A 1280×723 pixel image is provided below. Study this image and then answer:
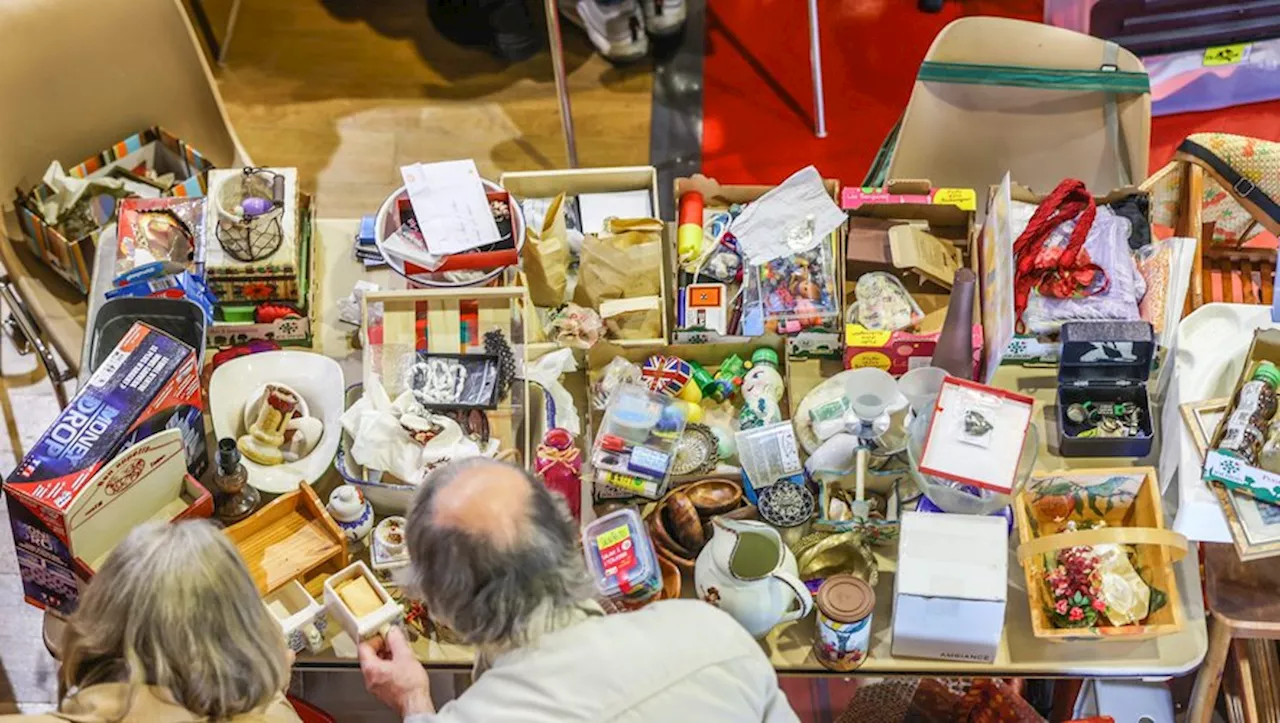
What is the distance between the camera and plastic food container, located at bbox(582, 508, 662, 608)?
2.29 meters

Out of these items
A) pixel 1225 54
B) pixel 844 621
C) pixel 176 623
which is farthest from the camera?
pixel 1225 54

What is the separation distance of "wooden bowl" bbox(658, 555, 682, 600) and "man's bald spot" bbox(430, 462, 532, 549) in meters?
0.53

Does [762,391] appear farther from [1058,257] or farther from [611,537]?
[1058,257]

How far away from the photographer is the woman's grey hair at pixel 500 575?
190 cm

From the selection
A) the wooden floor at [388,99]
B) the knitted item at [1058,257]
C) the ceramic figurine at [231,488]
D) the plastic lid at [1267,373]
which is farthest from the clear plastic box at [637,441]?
the wooden floor at [388,99]

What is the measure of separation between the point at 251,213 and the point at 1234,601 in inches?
82.6

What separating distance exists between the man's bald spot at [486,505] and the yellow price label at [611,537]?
0.41m

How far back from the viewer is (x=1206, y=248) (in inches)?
126

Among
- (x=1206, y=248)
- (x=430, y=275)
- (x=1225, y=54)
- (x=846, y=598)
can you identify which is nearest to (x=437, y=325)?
(x=430, y=275)

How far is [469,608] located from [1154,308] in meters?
1.55

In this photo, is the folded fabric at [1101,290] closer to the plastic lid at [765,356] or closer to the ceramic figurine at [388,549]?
the plastic lid at [765,356]

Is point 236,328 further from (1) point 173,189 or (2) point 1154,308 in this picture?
(2) point 1154,308

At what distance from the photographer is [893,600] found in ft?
7.85

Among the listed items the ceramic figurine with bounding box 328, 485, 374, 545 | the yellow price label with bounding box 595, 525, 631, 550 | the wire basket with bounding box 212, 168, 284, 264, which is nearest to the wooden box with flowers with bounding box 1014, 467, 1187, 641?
the yellow price label with bounding box 595, 525, 631, 550
